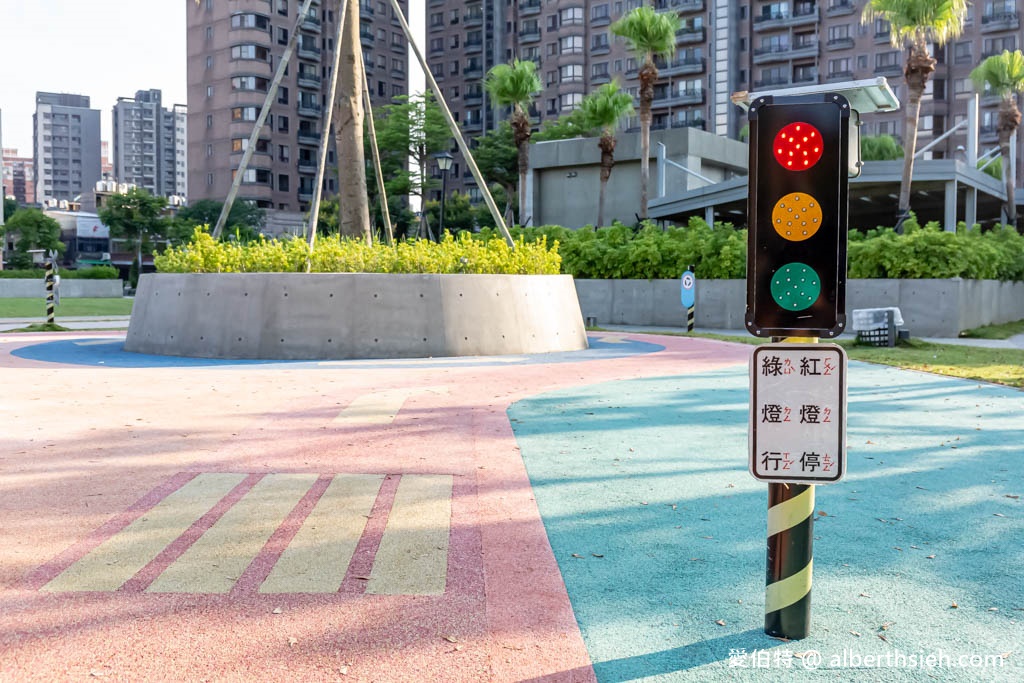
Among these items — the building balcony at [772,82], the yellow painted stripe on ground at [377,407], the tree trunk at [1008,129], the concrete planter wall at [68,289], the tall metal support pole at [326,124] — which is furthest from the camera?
the building balcony at [772,82]

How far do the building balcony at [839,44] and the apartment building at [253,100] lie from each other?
4831 centimetres

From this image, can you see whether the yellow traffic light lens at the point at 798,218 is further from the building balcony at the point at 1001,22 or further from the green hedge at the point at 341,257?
the building balcony at the point at 1001,22

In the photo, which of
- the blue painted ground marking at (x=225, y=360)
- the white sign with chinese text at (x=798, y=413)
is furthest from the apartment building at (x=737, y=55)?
the white sign with chinese text at (x=798, y=413)

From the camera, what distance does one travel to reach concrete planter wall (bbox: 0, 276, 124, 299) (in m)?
58.6

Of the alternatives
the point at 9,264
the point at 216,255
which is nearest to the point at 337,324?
the point at 216,255

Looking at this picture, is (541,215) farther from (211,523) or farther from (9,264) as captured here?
(9,264)

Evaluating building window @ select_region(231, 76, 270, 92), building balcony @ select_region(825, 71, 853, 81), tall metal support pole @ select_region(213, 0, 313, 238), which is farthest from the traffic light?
building window @ select_region(231, 76, 270, 92)

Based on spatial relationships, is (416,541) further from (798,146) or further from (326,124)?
(326,124)

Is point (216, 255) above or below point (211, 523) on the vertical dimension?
above

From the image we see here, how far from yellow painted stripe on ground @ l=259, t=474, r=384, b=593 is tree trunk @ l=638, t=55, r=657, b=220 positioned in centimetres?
3419

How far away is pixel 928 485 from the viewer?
22.0 ft

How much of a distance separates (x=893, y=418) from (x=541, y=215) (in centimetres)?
3809

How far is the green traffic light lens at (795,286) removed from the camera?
3492 millimetres

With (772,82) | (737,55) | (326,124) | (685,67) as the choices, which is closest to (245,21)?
(685,67)
